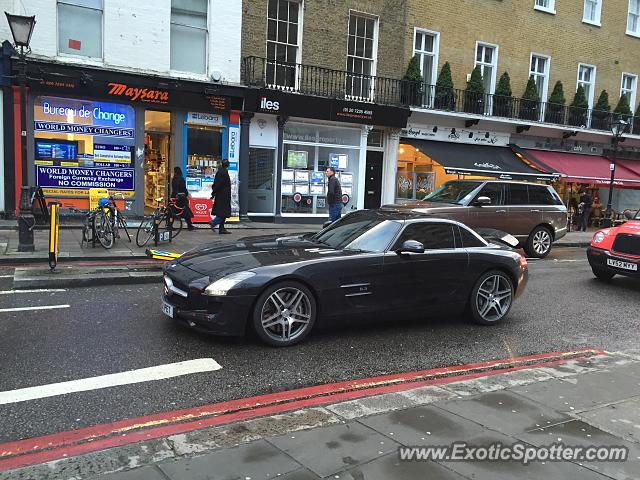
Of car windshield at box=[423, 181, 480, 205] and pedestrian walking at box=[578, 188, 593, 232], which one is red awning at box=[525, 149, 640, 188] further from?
car windshield at box=[423, 181, 480, 205]

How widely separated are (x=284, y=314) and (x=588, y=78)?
25159 mm

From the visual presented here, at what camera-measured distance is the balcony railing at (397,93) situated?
1745cm

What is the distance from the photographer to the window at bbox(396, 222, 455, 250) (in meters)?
6.63

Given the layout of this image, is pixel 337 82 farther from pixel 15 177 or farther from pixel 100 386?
pixel 100 386

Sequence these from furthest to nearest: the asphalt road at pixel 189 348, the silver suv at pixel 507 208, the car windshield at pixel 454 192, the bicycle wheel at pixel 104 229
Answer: the car windshield at pixel 454 192, the silver suv at pixel 507 208, the bicycle wheel at pixel 104 229, the asphalt road at pixel 189 348

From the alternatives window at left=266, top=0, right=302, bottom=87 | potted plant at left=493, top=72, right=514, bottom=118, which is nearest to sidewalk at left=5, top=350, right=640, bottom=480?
window at left=266, top=0, right=302, bottom=87

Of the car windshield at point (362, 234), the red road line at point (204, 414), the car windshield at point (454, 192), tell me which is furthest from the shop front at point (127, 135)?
the red road line at point (204, 414)

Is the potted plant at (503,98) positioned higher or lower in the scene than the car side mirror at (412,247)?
higher

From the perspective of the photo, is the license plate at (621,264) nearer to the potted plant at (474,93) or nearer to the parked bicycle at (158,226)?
the parked bicycle at (158,226)

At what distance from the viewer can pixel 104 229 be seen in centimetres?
1126

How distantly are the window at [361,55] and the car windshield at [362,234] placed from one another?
12.7 m

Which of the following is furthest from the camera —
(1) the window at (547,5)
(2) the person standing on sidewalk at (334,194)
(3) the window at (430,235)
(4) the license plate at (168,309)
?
(1) the window at (547,5)

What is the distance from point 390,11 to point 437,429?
721 inches

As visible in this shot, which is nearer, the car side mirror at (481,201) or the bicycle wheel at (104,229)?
the bicycle wheel at (104,229)
